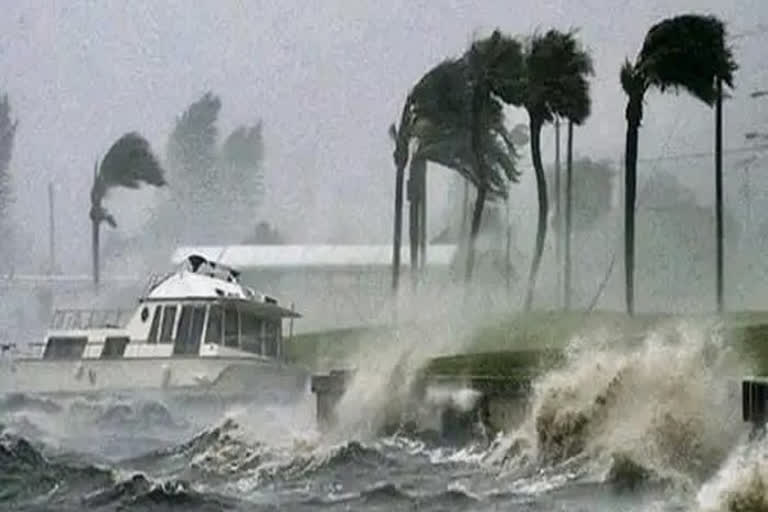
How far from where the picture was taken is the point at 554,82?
61.0 metres

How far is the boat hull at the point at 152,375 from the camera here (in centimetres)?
4781

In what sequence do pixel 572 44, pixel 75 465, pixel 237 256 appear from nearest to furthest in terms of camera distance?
pixel 75 465, pixel 572 44, pixel 237 256

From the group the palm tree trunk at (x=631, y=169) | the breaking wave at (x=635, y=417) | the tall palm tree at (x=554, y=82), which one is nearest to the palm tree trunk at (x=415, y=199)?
the tall palm tree at (x=554, y=82)

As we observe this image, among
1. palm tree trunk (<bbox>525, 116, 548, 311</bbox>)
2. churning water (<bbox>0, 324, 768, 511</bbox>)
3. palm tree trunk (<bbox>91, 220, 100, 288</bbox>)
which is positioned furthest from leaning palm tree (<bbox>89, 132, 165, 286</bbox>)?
churning water (<bbox>0, 324, 768, 511</bbox>)

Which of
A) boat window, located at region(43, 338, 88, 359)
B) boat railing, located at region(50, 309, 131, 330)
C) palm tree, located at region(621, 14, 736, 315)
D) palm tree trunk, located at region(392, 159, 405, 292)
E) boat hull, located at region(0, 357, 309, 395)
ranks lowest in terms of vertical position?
boat hull, located at region(0, 357, 309, 395)

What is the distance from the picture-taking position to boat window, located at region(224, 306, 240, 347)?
50.0 meters

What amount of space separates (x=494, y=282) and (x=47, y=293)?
2568cm

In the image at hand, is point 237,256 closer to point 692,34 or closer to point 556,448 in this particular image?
point 692,34

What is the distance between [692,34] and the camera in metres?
50.4

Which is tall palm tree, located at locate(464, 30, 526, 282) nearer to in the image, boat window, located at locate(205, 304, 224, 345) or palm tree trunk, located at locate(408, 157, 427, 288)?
palm tree trunk, located at locate(408, 157, 427, 288)

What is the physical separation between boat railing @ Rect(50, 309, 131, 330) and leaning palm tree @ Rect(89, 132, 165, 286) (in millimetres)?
23726

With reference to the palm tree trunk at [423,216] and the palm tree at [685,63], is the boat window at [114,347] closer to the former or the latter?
the palm tree at [685,63]

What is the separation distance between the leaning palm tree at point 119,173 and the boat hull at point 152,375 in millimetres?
37115

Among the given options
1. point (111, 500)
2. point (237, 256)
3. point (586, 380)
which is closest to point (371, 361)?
point (586, 380)
